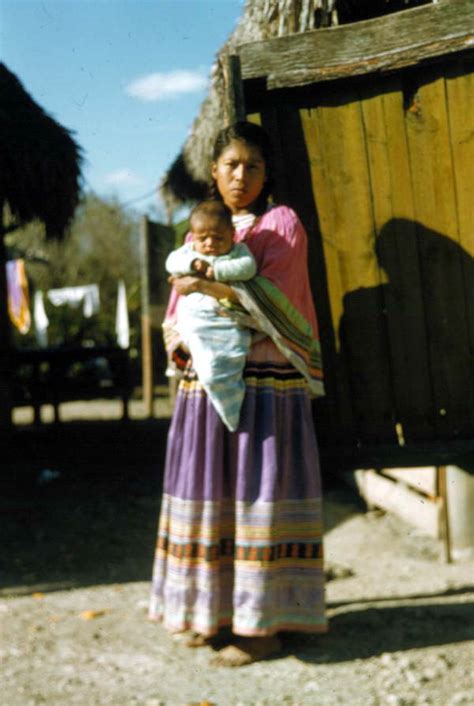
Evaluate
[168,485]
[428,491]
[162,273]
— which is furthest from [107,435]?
[168,485]

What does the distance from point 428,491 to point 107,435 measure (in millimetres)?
5025

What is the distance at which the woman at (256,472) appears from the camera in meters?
3.35

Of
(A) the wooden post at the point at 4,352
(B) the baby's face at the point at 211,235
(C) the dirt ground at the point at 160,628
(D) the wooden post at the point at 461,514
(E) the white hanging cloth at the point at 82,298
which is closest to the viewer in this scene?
(C) the dirt ground at the point at 160,628

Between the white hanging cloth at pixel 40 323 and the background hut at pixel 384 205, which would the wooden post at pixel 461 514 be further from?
the white hanging cloth at pixel 40 323

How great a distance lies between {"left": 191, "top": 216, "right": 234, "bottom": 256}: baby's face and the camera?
327 cm

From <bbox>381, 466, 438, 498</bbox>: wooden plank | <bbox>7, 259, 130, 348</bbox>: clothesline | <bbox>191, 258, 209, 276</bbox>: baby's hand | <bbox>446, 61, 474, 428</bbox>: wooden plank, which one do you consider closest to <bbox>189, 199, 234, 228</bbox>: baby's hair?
<bbox>191, 258, 209, 276</bbox>: baby's hand

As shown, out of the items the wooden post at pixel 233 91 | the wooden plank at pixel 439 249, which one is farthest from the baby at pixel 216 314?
the wooden plank at pixel 439 249

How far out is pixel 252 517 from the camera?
3.36 m

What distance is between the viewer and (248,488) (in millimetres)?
3371

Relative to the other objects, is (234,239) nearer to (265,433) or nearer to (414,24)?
(265,433)

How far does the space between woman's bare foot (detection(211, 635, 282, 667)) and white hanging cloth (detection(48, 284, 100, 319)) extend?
52.2ft

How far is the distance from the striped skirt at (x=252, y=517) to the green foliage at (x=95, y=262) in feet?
49.4

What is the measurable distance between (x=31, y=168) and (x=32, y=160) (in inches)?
3.0

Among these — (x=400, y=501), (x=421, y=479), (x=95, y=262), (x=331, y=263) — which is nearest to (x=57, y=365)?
(x=400, y=501)
